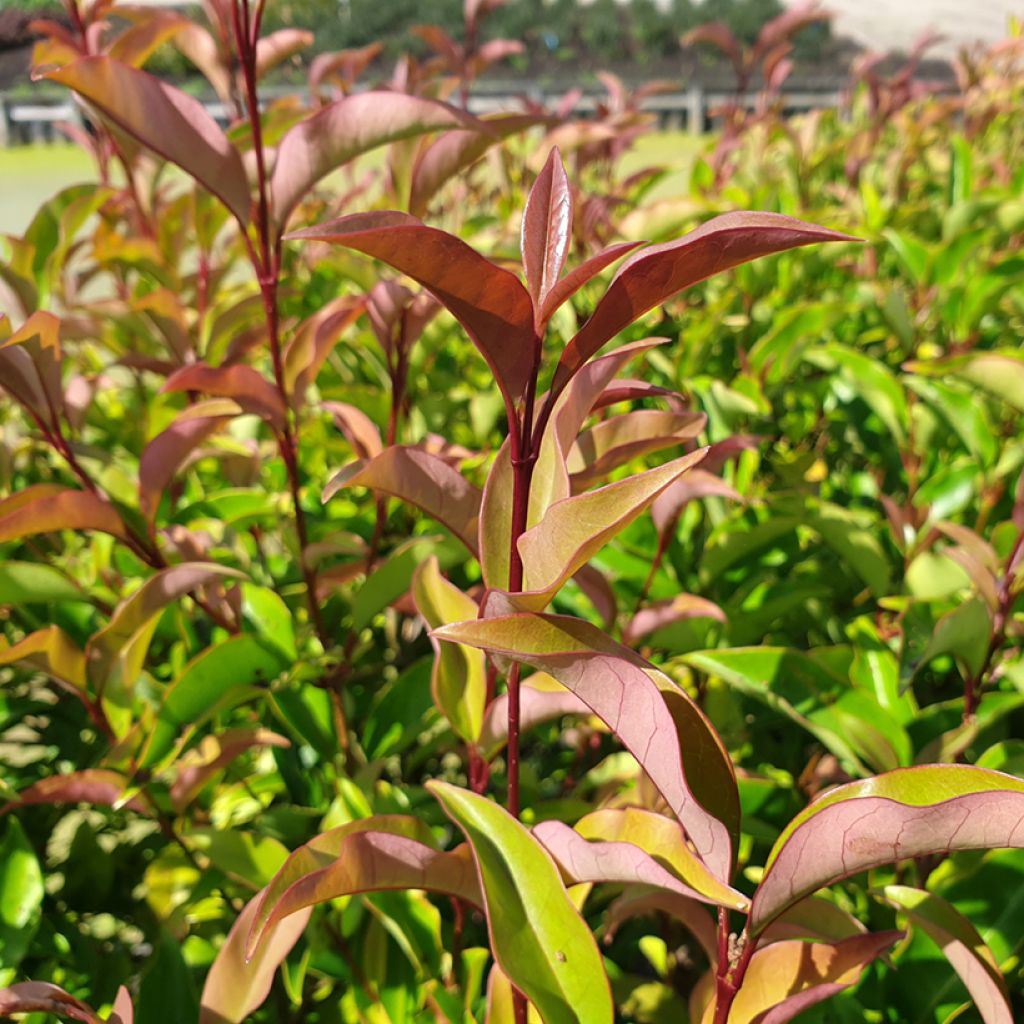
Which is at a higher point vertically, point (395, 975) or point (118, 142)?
point (118, 142)

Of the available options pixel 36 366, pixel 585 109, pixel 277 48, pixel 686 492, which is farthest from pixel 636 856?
pixel 585 109

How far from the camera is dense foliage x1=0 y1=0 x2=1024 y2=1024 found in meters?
0.61

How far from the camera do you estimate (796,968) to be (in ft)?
2.45

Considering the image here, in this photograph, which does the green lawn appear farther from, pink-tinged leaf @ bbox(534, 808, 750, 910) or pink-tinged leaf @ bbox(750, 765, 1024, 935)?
pink-tinged leaf @ bbox(750, 765, 1024, 935)

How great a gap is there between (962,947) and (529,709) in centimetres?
38

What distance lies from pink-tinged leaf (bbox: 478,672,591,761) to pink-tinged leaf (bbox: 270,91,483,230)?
0.52 meters

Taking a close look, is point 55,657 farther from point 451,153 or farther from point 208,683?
point 451,153

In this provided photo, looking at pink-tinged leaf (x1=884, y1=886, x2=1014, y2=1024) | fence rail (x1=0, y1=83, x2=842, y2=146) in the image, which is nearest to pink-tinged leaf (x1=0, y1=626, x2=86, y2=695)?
pink-tinged leaf (x1=884, y1=886, x2=1014, y2=1024)

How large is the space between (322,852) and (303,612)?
0.70m

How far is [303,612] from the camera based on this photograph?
137 cm

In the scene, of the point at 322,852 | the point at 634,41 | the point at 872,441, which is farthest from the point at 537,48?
the point at 322,852

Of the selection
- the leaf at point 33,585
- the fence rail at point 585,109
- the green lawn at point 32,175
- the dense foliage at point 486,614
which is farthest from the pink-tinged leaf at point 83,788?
the fence rail at point 585,109

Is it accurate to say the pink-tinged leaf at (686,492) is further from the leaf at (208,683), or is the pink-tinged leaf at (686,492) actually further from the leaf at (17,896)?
the leaf at (17,896)

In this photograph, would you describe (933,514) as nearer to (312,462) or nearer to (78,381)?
(312,462)
